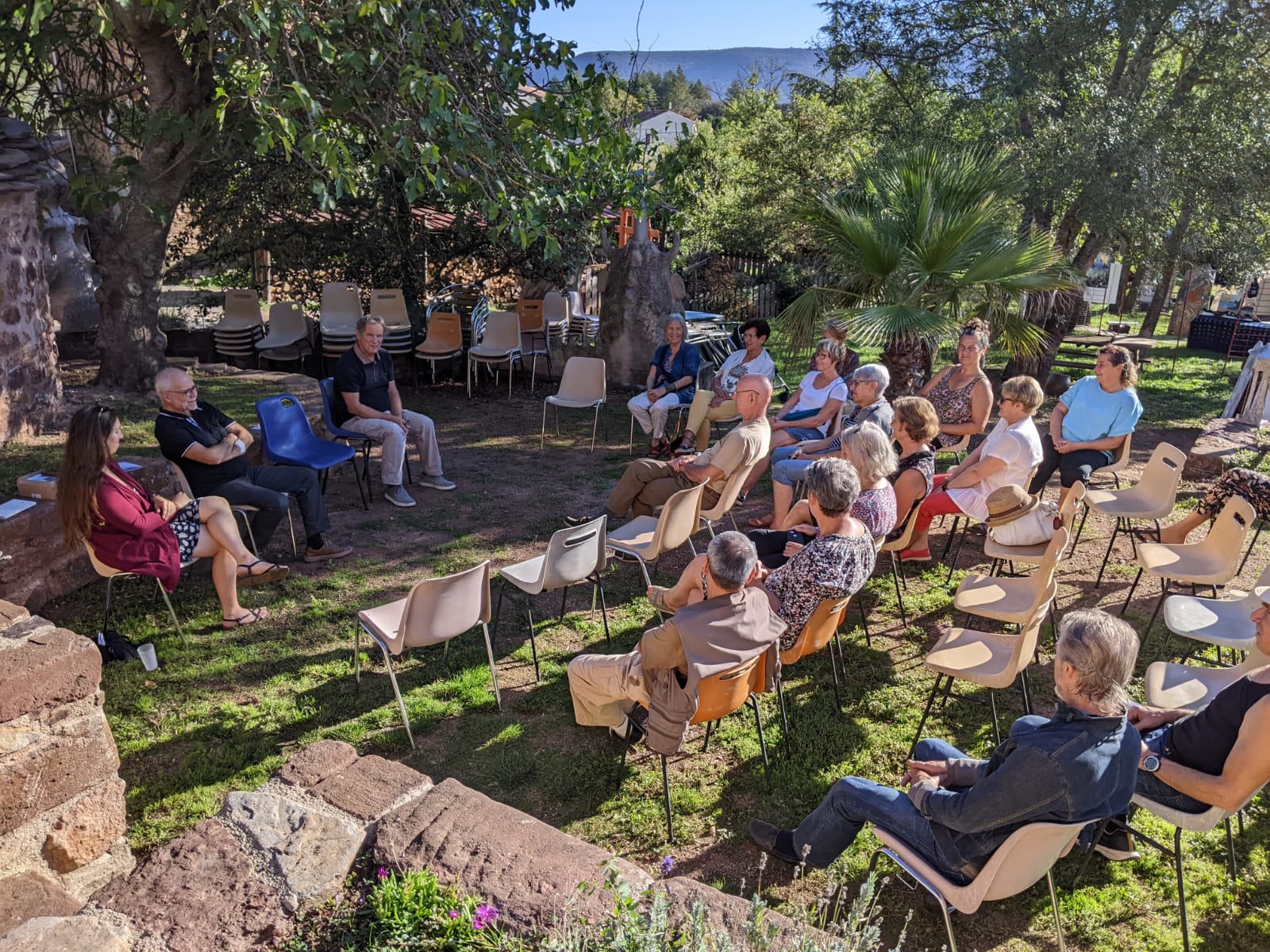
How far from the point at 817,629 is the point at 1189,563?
2274 mm

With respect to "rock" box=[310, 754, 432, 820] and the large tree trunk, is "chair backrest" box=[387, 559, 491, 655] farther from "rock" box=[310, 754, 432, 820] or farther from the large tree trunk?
the large tree trunk

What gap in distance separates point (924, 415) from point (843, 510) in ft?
5.34

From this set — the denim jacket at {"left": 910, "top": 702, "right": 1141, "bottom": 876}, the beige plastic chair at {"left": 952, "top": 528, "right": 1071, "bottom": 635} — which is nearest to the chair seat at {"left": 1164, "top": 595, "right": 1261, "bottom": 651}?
the beige plastic chair at {"left": 952, "top": 528, "right": 1071, "bottom": 635}

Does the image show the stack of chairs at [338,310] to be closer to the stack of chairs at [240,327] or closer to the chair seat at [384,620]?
the stack of chairs at [240,327]

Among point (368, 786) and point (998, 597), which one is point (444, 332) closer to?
point (998, 597)

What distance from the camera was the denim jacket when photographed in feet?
9.04

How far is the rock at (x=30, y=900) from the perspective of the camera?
2.82 meters

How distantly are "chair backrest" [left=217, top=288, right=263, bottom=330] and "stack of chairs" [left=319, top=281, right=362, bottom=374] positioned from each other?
2.62 ft

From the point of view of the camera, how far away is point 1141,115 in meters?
9.73

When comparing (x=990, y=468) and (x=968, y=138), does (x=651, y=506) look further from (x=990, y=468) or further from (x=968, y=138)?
(x=968, y=138)

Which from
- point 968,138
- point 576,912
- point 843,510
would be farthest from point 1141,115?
point 576,912

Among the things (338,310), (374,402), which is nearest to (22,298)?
(374,402)

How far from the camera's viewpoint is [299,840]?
295 cm

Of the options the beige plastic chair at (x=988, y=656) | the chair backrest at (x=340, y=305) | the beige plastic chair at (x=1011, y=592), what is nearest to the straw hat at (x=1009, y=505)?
the beige plastic chair at (x=1011, y=592)
